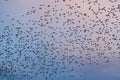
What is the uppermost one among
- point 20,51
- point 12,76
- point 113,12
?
point 113,12

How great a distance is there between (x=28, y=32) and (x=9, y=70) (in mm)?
12552

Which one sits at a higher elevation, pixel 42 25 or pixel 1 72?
pixel 42 25

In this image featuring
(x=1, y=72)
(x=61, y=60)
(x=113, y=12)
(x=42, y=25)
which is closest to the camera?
(x=113, y=12)

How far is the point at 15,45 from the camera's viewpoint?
38.1 metres

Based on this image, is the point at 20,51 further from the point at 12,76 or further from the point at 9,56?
the point at 12,76

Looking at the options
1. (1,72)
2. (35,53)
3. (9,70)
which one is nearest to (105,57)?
(35,53)

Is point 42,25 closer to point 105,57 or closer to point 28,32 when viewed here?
point 28,32

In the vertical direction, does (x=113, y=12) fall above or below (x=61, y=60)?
above

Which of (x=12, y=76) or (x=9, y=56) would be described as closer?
(x=9, y=56)

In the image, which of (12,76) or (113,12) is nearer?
(113,12)

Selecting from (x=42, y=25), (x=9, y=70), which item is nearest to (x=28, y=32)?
(x=42, y=25)

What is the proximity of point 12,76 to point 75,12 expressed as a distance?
804 inches

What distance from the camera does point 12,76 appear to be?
47625mm

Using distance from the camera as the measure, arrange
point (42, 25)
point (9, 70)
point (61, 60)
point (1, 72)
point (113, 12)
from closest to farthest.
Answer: point (113, 12), point (42, 25), point (61, 60), point (9, 70), point (1, 72)
